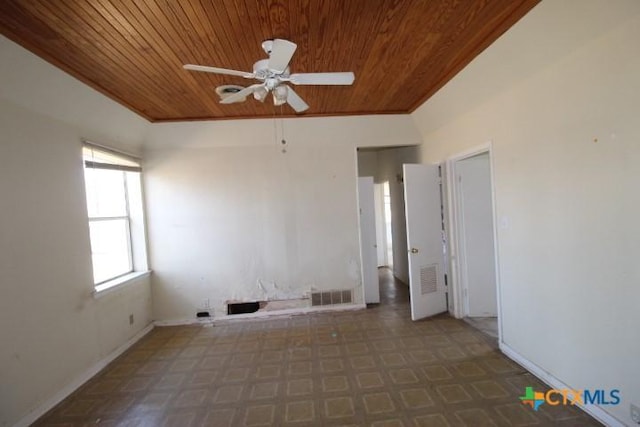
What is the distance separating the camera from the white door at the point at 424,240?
3.77m

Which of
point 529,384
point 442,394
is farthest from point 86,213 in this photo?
point 529,384

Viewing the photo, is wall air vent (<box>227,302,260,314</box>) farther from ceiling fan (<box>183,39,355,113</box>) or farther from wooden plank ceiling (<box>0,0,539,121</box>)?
ceiling fan (<box>183,39,355,113</box>)

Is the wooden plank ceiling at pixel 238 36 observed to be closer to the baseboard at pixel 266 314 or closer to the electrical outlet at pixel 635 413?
the electrical outlet at pixel 635 413

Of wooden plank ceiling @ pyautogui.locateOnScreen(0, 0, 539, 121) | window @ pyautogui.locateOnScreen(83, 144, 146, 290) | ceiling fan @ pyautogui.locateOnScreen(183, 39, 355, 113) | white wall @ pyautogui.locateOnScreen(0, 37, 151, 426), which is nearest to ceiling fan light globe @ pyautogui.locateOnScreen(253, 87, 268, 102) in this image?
ceiling fan @ pyautogui.locateOnScreen(183, 39, 355, 113)

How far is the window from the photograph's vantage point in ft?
10.5

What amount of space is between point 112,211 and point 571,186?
4603 mm

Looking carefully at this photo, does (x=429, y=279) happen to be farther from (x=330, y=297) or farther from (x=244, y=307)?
(x=244, y=307)

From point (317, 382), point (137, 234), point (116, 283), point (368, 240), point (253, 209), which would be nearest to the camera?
point (317, 382)

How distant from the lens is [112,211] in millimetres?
3674

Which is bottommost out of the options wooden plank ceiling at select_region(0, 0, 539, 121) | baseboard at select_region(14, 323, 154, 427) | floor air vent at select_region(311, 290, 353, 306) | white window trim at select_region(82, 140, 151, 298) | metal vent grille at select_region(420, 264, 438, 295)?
baseboard at select_region(14, 323, 154, 427)

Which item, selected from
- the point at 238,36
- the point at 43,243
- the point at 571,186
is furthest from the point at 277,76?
the point at 43,243

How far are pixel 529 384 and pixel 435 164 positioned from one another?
2.55 metres

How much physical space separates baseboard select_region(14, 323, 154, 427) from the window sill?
0.67 metres

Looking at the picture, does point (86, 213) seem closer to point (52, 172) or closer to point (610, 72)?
point (52, 172)
